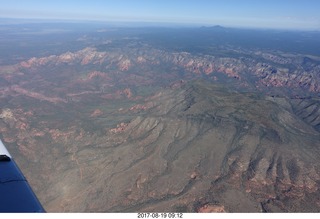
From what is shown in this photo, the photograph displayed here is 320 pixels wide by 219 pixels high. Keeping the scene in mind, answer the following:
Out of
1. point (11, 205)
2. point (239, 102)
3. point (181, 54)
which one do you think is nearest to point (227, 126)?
point (239, 102)

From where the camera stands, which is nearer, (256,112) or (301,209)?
(301,209)

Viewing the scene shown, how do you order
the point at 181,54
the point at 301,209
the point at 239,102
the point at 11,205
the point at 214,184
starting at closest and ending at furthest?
1. the point at 11,205
2. the point at 301,209
3. the point at 214,184
4. the point at 239,102
5. the point at 181,54

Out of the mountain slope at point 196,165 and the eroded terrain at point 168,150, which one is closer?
the mountain slope at point 196,165

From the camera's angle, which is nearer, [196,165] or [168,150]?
[196,165]

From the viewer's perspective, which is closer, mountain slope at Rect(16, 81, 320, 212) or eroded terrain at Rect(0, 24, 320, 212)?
mountain slope at Rect(16, 81, 320, 212)

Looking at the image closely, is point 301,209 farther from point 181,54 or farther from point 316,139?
point 181,54

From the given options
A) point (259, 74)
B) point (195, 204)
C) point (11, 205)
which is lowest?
point (259, 74)

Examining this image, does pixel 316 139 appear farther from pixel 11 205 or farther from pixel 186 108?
pixel 11 205

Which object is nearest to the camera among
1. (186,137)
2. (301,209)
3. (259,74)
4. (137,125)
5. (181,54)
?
(301,209)

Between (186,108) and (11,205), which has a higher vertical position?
(11,205)
